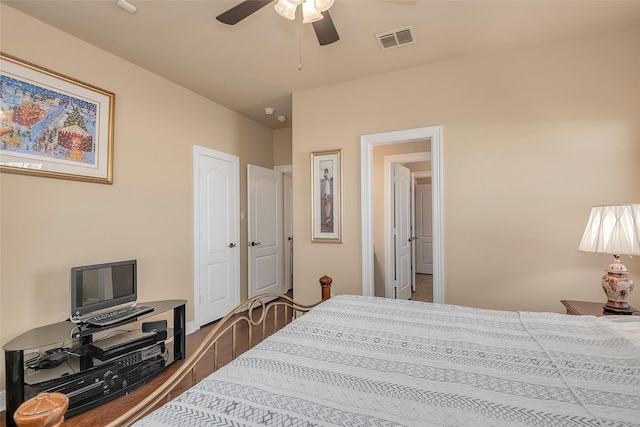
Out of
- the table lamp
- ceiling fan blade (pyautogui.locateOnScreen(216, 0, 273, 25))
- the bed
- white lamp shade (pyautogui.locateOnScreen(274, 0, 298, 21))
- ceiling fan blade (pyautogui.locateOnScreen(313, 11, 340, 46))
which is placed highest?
white lamp shade (pyautogui.locateOnScreen(274, 0, 298, 21))

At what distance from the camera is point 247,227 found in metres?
4.35

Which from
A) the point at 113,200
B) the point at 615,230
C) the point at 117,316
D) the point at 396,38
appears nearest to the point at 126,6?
the point at 113,200

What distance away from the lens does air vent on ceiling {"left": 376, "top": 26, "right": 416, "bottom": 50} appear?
2400 mm

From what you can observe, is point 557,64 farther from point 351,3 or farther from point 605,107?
point 351,3

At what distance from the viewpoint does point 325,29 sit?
180 cm

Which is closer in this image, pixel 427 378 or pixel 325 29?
pixel 427 378

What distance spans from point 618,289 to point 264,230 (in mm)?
3827

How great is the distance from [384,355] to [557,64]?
2.81m

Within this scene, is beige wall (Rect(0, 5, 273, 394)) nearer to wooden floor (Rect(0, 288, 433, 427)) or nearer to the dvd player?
the dvd player

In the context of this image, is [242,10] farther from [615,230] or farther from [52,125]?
[615,230]

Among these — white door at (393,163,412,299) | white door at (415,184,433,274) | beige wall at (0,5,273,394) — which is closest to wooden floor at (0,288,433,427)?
beige wall at (0,5,273,394)

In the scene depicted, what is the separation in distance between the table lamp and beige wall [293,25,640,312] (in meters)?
0.54

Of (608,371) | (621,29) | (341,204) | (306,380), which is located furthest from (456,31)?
(306,380)

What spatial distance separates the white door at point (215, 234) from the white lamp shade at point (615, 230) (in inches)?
140
